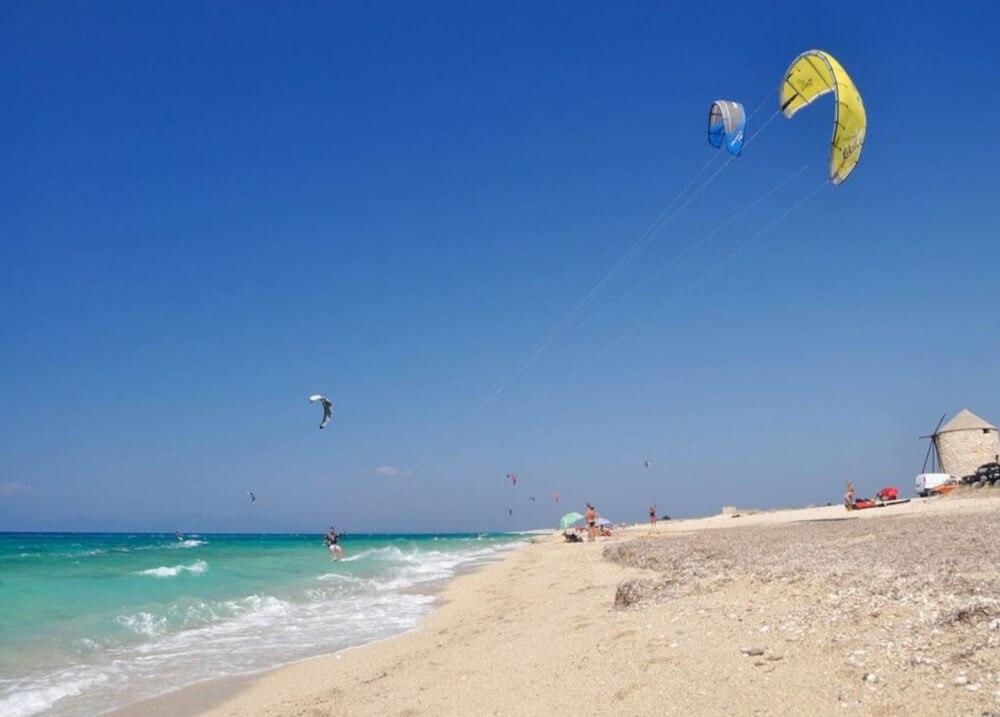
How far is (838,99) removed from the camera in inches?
383

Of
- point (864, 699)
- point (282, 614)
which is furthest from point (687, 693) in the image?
point (282, 614)

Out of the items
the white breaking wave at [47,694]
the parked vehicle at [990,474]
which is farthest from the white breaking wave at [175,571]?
the parked vehicle at [990,474]

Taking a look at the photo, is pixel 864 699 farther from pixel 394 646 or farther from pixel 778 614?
pixel 394 646

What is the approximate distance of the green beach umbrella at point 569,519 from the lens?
1422 inches

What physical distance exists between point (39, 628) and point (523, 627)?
10207 millimetres

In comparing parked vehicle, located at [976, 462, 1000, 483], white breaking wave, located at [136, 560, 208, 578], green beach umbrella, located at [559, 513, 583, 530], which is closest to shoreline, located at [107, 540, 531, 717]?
white breaking wave, located at [136, 560, 208, 578]

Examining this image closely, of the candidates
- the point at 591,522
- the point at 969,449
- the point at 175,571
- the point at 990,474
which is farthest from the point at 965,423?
the point at 175,571

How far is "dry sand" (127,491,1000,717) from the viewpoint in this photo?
445 centimetres

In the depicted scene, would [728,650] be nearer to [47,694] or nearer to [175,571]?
[47,694]

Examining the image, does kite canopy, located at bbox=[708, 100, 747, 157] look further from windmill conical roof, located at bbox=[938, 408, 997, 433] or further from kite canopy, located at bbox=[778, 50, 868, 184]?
windmill conical roof, located at bbox=[938, 408, 997, 433]

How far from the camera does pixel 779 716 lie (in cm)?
426

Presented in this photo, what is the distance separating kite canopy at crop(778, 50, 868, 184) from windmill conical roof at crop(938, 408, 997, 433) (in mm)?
26901

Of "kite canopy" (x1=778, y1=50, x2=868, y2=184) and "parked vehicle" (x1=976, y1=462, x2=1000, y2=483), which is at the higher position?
"kite canopy" (x1=778, y1=50, x2=868, y2=184)

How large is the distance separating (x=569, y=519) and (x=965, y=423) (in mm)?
19099
